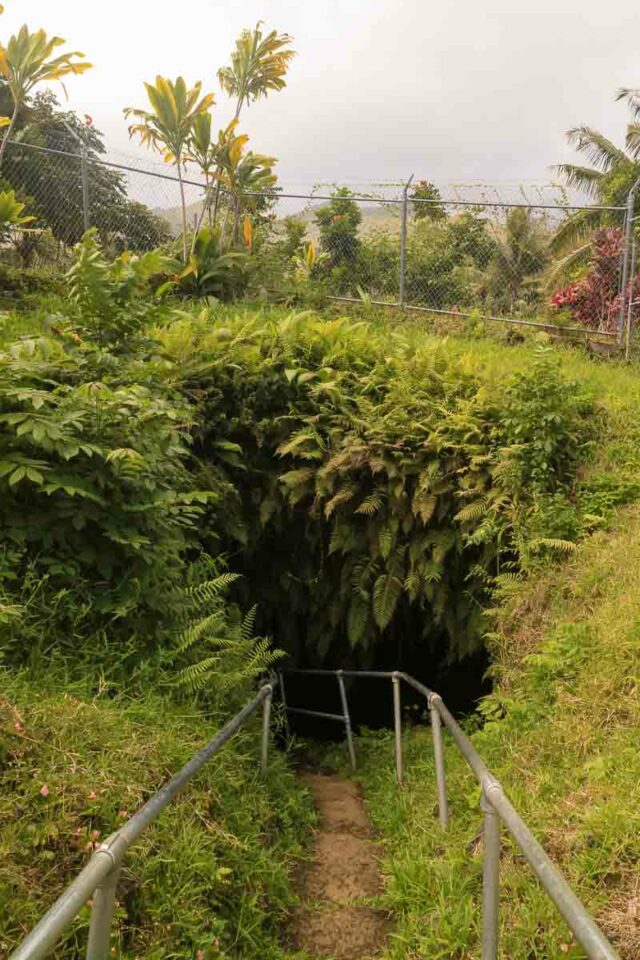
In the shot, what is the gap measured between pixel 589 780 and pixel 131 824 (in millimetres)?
2311

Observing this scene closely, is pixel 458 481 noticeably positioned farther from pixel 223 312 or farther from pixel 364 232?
pixel 364 232

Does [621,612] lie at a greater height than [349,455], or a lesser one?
lesser

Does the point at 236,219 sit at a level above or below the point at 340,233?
above

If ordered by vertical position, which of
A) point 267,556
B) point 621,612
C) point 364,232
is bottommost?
point 267,556

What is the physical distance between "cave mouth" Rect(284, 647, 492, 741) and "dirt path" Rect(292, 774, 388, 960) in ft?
11.3

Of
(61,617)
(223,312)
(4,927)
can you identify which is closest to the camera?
(4,927)

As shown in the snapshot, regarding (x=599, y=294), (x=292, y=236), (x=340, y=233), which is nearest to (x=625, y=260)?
(x=599, y=294)

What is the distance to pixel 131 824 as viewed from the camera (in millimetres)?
2057

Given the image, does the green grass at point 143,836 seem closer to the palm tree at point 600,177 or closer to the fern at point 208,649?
the fern at point 208,649

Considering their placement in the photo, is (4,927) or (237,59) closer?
(4,927)

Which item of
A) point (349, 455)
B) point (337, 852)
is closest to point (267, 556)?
point (349, 455)

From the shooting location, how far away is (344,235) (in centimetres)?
1312

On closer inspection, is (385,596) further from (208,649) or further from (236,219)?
(236,219)

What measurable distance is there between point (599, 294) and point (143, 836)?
1121cm
